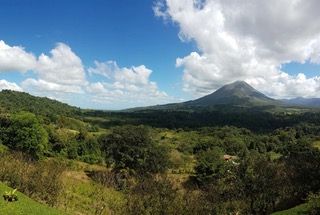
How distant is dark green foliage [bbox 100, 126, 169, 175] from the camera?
75.6 m

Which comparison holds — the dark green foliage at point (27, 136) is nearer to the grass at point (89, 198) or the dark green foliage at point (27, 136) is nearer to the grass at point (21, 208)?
the grass at point (89, 198)

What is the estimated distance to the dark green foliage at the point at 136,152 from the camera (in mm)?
75562

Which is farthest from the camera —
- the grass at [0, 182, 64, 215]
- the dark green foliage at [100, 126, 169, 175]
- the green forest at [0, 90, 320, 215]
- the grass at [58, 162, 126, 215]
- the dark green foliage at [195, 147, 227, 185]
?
→ the dark green foliage at [195, 147, 227, 185]

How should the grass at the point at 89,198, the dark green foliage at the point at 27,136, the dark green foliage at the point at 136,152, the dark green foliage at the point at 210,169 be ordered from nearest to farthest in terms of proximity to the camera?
1. the grass at the point at 89,198
2. the dark green foliage at the point at 136,152
3. the dark green foliage at the point at 210,169
4. the dark green foliage at the point at 27,136

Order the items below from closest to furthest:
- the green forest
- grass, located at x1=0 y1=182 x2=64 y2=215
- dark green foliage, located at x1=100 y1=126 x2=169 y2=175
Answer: grass, located at x1=0 y1=182 x2=64 y2=215 < the green forest < dark green foliage, located at x1=100 y1=126 x2=169 y2=175

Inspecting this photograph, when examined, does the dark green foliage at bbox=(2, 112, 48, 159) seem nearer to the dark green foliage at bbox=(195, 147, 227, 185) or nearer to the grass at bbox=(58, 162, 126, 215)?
A: the grass at bbox=(58, 162, 126, 215)

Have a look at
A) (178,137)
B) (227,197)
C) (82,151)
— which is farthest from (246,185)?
(178,137)

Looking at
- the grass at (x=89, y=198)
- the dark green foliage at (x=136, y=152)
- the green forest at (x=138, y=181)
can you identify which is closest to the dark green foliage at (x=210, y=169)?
the green forest at (x=138, y=181)

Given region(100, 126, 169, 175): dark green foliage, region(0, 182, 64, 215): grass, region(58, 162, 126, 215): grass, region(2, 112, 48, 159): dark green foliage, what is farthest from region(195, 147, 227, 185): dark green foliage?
region(0, 182, 64, 215): grass

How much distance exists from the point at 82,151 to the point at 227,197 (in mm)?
66577

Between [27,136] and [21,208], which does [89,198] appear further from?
[27,136]

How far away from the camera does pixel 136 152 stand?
76.2 m

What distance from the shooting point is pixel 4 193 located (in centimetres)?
3353

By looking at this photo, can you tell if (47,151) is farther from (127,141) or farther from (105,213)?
(105,213)
